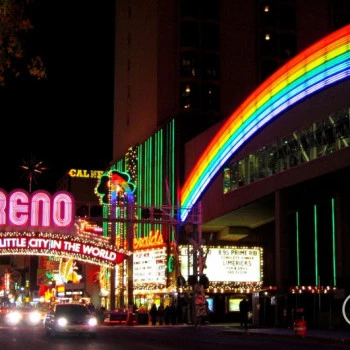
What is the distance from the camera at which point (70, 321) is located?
32.8 metres

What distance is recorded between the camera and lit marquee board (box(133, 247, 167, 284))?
57656 mm

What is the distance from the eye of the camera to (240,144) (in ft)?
157

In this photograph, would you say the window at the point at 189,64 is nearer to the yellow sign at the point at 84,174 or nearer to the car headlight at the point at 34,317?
the car headlight at the point at 34,317

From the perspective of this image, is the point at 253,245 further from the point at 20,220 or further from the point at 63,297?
the point at 63,297

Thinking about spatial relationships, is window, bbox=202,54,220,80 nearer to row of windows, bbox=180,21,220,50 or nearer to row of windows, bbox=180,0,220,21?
row of windows, bbox=180,21,220,50

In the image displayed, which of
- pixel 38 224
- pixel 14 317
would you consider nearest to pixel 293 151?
pixel 38 224

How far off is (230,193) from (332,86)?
14.0m

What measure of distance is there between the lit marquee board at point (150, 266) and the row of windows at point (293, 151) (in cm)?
936

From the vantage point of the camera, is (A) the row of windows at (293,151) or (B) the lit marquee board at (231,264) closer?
(A) the row of windows at (293,151)

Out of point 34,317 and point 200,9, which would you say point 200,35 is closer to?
point 200,9

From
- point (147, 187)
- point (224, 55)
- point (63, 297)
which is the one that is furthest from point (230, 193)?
point (63, 297)

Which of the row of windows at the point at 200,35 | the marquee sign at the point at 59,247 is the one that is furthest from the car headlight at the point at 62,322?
the row of windows at the point at 200,35

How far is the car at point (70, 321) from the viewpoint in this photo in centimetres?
3269

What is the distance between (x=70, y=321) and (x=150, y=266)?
2694cm
